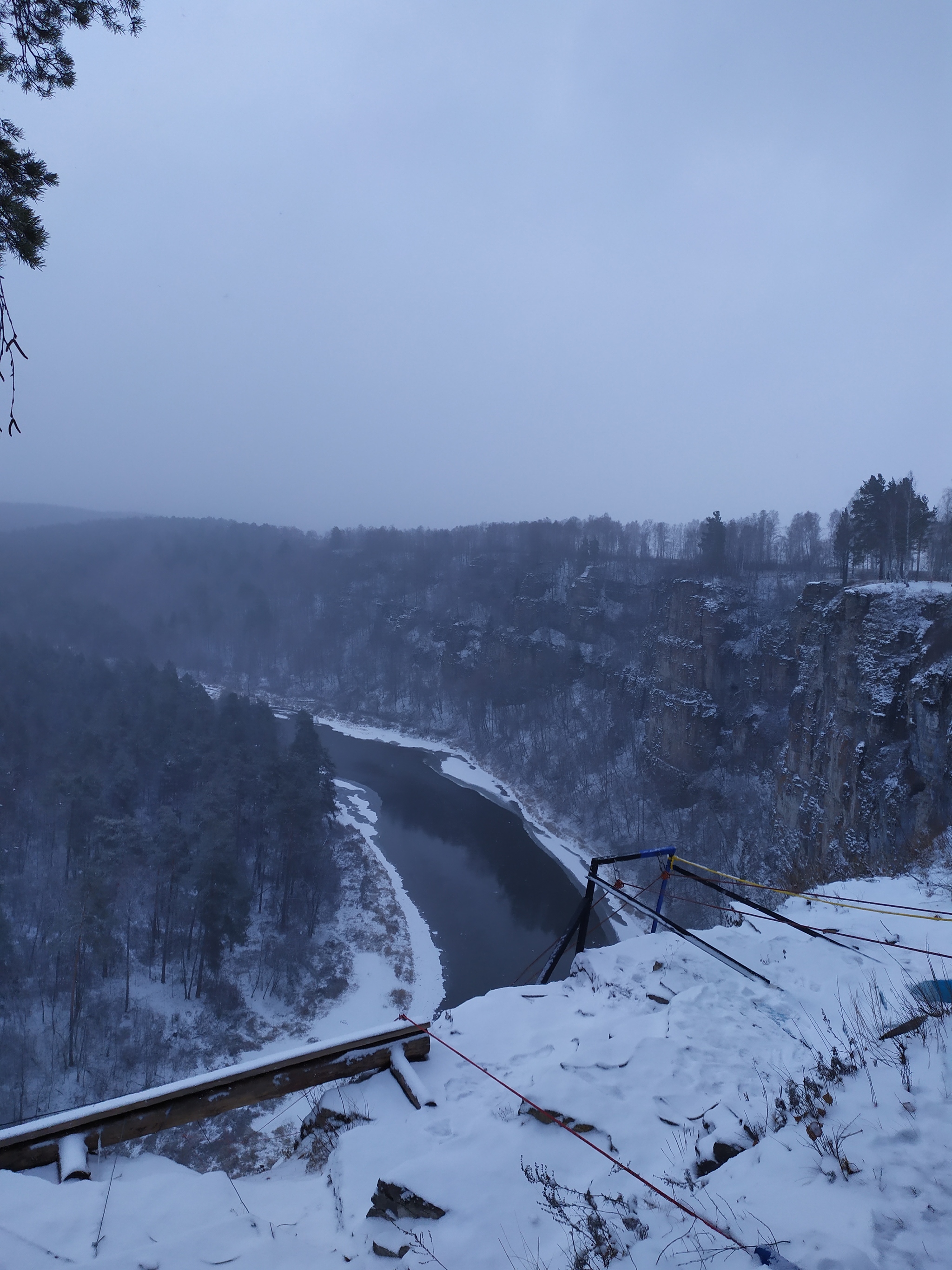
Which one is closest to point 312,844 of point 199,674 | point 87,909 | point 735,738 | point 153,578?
point 87,909

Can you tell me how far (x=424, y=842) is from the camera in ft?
112

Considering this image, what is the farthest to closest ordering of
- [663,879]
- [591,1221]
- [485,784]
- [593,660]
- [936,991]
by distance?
[593,660]
[485,784]
[663,879]
[936,991]
[591,1221]

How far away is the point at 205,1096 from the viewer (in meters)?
4.37

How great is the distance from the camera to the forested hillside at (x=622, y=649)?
72.9 feet

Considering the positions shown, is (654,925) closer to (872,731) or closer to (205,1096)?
(205,1096)

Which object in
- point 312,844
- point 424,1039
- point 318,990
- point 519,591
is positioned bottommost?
point 318,990

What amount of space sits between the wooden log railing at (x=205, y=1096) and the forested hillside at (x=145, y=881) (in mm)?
18248

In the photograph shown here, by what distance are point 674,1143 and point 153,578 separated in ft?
387

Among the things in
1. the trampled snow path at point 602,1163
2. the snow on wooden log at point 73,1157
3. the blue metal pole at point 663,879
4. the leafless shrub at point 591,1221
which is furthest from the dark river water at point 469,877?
the snow on wooden log at point 73,1157

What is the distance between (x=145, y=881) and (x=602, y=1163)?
26.9 metres

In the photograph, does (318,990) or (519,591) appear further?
(519,591)

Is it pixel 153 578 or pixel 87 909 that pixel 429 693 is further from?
pixel 153 578

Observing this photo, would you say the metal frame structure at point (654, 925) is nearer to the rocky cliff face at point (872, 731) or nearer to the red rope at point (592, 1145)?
the red rope at point (592, 1145)

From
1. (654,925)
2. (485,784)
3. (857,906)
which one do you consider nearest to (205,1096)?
(654,925)
